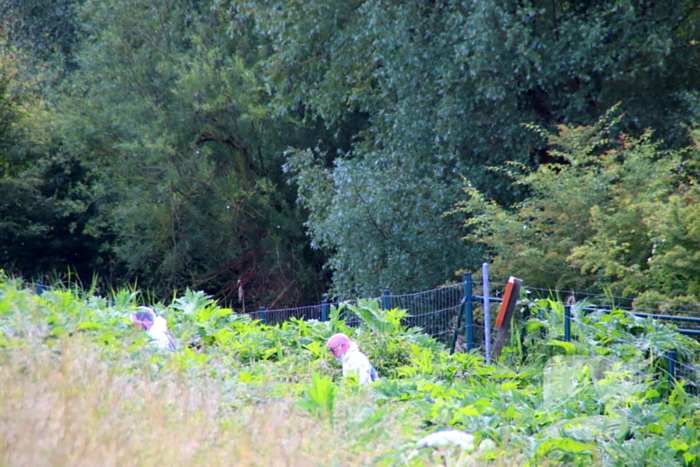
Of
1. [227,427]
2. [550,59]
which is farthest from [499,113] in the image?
[227,427]

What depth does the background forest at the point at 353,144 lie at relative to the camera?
11.5m

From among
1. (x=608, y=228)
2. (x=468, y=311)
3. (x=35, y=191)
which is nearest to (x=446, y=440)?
(x=468, y=311)

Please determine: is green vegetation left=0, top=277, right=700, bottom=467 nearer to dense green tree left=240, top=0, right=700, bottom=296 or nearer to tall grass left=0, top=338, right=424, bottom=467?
tall grass left=0, top=338, right=424, bottom=467

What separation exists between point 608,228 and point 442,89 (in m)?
5.80

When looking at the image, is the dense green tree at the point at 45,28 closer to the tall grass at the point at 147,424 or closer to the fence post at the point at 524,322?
the fence post at the point at 524,322

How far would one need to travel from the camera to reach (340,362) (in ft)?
22.0

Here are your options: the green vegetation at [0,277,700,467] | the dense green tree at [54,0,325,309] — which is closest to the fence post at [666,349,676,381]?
the green vegetation at [0,277,700,467]

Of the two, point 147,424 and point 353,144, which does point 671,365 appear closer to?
point 147,424

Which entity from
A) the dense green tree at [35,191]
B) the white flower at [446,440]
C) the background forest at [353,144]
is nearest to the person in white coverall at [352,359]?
the white flower at [446,440]

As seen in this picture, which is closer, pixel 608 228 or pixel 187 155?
pixel 608 228

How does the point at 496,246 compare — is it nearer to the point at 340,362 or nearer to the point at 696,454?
the point at 340,362

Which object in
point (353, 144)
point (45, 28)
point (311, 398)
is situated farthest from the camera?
point (45, 28)

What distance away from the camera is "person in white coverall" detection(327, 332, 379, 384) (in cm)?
580

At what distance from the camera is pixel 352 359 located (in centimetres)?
612
